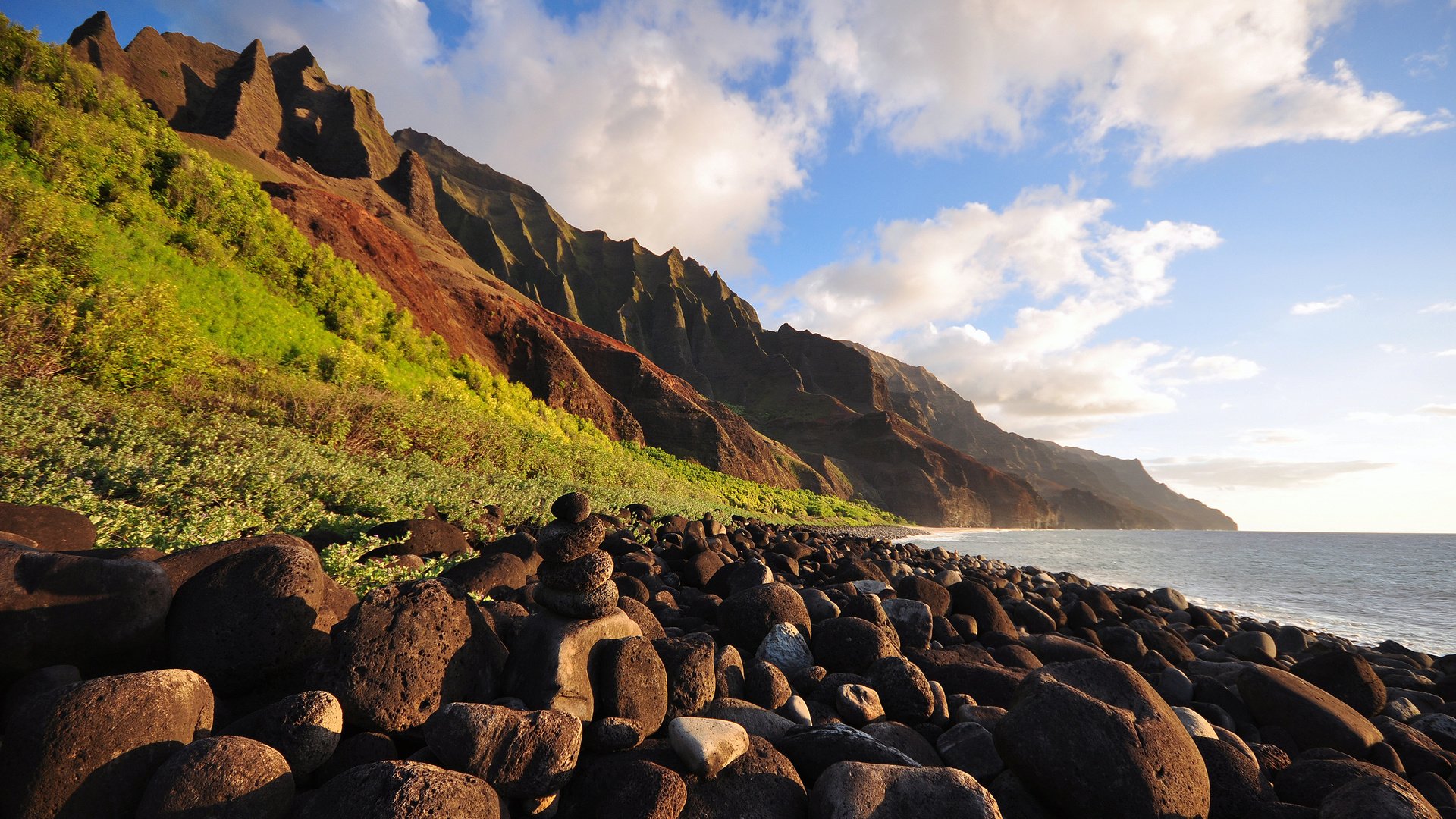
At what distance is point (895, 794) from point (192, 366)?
12.6 m

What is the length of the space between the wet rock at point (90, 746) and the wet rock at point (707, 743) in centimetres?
210

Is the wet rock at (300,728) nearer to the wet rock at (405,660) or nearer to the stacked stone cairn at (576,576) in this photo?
the wet rock at (405,660)

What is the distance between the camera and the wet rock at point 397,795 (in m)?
2.06

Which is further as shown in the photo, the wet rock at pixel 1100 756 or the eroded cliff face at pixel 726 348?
the eroded cliff face at pixel 726 348

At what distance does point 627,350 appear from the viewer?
53688mm

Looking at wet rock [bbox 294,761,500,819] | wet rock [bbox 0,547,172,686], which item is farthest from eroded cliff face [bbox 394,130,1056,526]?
wet rock [bbox 294,761,500,819]

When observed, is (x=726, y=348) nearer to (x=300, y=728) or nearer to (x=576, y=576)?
(x=576, y=576)

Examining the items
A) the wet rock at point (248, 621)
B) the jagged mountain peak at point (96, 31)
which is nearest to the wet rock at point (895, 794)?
the wet rock at point (248, 621)

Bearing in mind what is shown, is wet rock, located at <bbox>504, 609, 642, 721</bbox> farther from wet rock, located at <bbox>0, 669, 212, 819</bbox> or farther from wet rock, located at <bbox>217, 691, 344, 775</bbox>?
wet rock, located at <bbox>0, 669, 212, 819</bbox>

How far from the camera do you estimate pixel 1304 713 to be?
4781 millimetres

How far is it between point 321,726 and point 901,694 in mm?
3452

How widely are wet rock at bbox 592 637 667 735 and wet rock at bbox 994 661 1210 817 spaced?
191cm

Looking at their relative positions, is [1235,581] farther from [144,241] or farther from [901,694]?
[144,241]

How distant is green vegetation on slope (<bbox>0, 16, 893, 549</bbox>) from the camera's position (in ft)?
21.6
